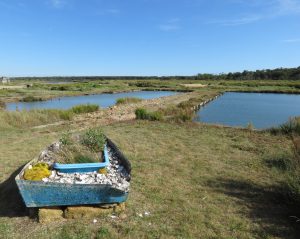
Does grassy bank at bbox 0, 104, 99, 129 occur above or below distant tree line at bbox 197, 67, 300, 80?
below

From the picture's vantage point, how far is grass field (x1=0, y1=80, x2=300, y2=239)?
14.5 feet

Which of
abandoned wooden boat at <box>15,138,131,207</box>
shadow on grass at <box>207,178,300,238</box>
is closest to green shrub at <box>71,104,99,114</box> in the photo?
Result: shadow on grass at <box>207,178,300,238</box>

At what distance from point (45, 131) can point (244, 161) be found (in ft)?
25.1

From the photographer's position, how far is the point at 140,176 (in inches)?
262

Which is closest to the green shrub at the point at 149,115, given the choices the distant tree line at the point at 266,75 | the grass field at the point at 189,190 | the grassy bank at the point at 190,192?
the grass field at the point at 189,190

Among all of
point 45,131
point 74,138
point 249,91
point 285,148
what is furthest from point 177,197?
point 249,91

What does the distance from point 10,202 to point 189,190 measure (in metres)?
3.02

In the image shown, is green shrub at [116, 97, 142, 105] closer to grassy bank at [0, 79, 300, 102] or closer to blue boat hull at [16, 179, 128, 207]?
grassy bank at [0, 79, 300, 102]

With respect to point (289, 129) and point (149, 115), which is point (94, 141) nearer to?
point (289, 129)

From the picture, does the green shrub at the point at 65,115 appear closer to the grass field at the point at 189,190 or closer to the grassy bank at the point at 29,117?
the grassy bank at the point at 29,117

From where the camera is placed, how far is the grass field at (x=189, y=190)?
4422 mm

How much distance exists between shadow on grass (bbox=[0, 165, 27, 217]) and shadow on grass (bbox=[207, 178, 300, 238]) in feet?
10.8

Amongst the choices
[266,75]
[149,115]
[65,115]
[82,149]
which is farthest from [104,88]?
[266,75]

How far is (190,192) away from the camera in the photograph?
582 centimetres
